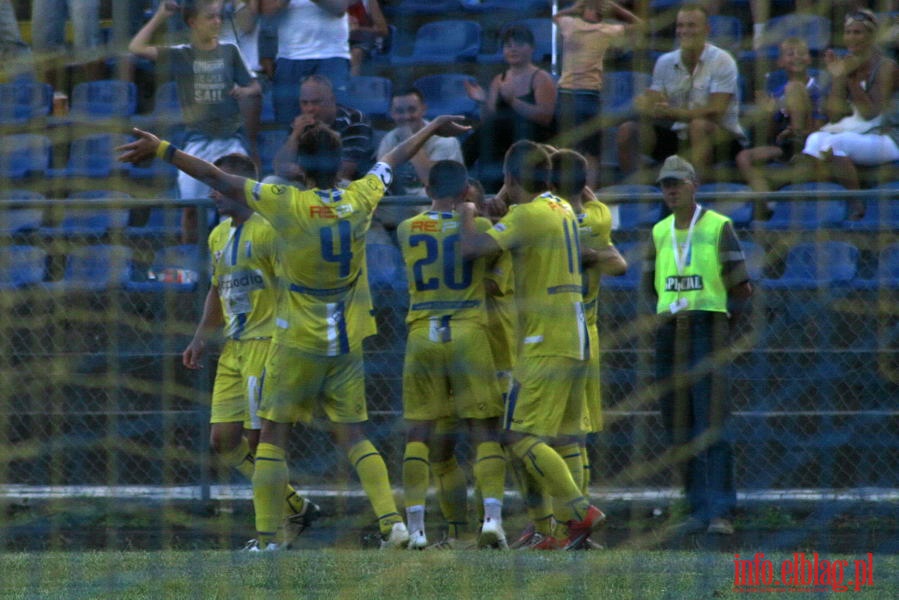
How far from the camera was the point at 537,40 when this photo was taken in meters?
5.63

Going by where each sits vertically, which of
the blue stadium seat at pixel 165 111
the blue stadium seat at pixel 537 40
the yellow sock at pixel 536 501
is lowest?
the yellow sock at pixel 536 501

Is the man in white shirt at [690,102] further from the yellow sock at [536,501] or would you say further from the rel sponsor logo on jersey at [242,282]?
the rel sponsor logo on jersey at [242,282]

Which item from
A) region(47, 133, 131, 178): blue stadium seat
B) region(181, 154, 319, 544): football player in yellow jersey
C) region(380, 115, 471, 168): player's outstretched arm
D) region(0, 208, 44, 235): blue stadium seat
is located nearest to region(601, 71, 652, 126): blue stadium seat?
region(380, 115, 471, 168): player's outstretched arm

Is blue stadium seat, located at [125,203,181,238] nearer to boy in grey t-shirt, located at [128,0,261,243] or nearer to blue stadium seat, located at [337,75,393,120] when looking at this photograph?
boy in grey t-shirt, located at [128,0,261,243]

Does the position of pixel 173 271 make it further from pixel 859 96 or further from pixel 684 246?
pixel 859 96

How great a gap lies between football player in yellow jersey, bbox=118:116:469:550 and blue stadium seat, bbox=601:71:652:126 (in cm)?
60

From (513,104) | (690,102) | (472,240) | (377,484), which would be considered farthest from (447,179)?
(377,484)

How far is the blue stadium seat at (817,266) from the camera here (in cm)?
668

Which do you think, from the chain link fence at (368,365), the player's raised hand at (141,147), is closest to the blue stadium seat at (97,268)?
the chain link fence at (368,365)

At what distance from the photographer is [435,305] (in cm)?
625

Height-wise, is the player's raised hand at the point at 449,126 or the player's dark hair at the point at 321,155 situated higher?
the player's raised hand at the point at 449,126

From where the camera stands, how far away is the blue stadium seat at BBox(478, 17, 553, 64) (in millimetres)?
5578

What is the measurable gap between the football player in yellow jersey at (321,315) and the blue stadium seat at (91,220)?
137cm

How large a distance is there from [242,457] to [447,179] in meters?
1.57
